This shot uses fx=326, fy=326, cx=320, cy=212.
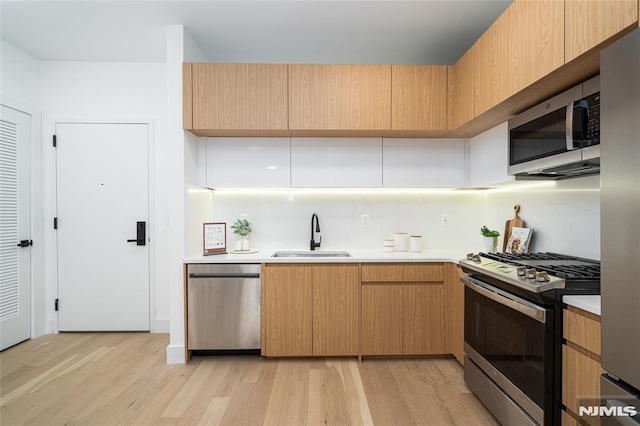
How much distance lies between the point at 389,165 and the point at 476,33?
52.3 inches

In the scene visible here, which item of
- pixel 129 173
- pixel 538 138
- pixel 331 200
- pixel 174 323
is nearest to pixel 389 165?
pixel 331 200

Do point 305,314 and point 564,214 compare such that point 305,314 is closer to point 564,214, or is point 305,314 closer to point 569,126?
point 564,214

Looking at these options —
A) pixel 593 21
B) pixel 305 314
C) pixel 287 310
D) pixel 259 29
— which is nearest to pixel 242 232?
pixel 287 310

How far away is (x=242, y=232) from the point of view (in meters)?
3.19

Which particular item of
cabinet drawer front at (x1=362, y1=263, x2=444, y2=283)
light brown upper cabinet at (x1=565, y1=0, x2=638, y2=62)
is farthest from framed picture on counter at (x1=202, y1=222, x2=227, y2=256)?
light brown upper cabinet at (x1=565, y1=0, x2=638, y2=62)

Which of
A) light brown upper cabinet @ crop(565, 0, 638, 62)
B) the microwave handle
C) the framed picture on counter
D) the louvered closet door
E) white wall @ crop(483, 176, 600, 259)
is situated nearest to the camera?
light brown upper cabinet @ crop(565, 0, 638, 62)

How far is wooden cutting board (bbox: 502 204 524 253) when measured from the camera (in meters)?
2.69

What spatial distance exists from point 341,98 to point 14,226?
337 centimetres

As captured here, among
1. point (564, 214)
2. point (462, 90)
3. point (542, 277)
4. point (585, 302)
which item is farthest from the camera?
point (462, 90)

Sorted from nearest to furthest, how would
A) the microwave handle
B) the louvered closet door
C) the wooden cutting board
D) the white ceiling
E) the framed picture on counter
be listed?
the microwave handle, the white ceiling, the wooden cutting board, the framed picture on counter, the louvered closet door

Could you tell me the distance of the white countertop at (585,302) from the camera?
4.28 feet

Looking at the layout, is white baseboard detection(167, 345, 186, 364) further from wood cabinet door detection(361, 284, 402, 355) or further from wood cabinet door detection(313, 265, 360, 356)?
wood cabinet door detection(361, 284, 402, 355)

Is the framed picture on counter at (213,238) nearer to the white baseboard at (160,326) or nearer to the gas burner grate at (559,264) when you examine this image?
the white baseboard at (160,326)

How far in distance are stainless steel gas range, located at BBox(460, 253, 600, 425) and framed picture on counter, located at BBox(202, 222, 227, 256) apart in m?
2.06
